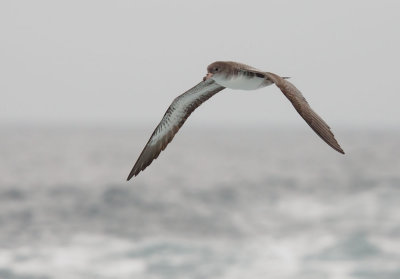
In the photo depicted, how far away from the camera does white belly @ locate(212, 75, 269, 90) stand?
32.7 feet

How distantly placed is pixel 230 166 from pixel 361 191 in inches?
808

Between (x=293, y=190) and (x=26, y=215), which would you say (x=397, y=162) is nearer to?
(x=293, y=190)

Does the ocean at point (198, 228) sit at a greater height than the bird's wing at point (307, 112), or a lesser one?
greater

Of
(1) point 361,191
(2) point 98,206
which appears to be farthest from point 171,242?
(1) point 361,191

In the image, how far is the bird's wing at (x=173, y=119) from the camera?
11898 millimetres

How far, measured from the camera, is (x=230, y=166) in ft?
196

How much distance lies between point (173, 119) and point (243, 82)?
2.64m

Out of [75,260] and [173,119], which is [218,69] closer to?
[173,119]

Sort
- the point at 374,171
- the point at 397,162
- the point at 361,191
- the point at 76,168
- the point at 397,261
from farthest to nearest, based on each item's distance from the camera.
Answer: the point at 397,162
the point at 76,168
the point at 374,171
the point at 361,191
the point at 397,261

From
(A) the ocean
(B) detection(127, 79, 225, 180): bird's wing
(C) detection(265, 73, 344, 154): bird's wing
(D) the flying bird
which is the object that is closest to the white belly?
(D) the flying bird

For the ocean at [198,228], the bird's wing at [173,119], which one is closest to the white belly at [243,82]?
the bird's wing at [173,119]

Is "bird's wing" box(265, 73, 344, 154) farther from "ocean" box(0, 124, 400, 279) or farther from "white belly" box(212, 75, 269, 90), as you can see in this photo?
"ocean" box(0, 124, 400, 279)

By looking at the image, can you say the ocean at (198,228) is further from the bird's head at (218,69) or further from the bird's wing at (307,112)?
the bird's wing at (307,112)

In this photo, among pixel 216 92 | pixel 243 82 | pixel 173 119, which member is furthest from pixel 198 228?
pixel 243 82
